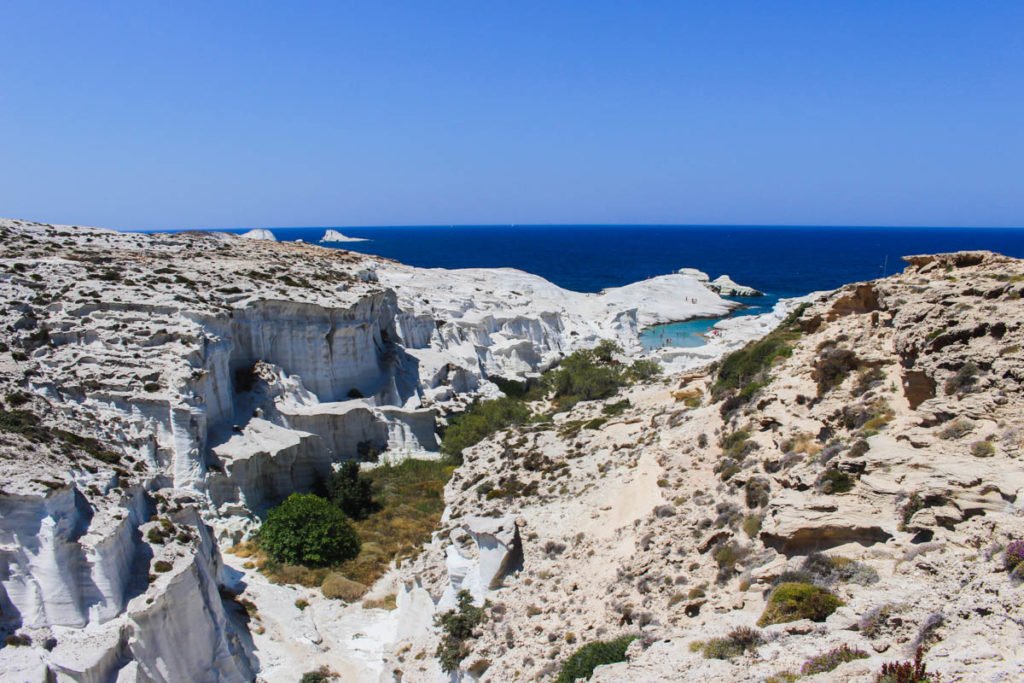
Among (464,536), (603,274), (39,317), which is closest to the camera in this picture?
(464,536)

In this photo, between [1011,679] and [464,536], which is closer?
[1011,679]

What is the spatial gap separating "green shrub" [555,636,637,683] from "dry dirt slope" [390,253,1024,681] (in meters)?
0.54

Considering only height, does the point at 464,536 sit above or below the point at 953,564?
below

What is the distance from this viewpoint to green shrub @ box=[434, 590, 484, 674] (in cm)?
1716

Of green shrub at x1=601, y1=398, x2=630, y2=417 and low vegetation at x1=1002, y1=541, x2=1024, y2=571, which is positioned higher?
low vegetation at x1=1002, y1=541, x2=1024, y2=571

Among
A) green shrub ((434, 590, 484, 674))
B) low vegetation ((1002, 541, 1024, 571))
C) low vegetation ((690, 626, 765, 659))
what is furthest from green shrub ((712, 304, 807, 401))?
low vegetation ((1002, 541, 1024, 571))

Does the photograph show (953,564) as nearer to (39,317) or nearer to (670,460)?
(670,460)

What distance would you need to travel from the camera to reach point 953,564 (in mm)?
9820

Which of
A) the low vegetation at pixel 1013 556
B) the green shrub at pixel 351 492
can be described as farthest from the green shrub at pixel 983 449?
the green shrub at pixel 351 492

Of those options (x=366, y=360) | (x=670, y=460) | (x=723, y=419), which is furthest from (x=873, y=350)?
(x=366, y=360)

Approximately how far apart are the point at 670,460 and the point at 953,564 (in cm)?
1079

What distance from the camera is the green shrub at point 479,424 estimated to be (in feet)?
125

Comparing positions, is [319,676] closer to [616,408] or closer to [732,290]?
[616,408]

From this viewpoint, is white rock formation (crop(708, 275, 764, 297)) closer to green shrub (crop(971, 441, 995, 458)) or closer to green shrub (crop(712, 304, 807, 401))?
green shrub (crop(712, 304, 807, 401))
